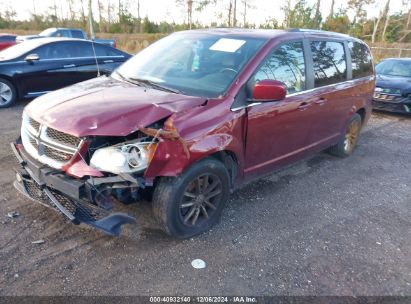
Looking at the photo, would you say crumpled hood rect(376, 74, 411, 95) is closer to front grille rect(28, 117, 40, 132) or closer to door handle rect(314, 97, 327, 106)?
door handle rect(314, 97, 327, 106)

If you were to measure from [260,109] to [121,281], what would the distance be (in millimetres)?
2019

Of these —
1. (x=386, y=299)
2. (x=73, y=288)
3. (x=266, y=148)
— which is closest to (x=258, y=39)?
(x=266, y=148)

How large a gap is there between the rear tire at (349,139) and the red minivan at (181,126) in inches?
40.4

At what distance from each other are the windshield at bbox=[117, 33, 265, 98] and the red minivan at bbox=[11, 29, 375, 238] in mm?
12

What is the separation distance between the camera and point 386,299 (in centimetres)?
270

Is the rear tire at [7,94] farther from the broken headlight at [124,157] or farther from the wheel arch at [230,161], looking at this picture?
the wheel arch at [230,161]

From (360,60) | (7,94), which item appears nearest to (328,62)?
(360,60)

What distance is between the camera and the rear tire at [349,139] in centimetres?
552

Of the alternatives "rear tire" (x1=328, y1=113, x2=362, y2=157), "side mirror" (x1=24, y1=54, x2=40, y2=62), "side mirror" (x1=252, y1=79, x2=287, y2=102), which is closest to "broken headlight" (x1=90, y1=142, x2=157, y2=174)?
"side mirror" (x1=252, y1=79, x2=287, y2=102)

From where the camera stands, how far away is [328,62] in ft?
15.0

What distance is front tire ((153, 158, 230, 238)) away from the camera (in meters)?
2.92

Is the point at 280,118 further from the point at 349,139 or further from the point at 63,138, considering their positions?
the point at 349,139

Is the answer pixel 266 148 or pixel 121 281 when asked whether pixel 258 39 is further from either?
pixel 121 281

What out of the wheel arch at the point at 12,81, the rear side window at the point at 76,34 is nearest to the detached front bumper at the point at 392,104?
the wheel arch at the point at 12,81
